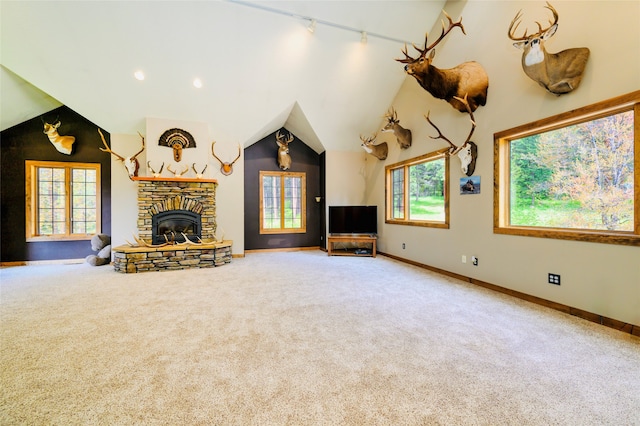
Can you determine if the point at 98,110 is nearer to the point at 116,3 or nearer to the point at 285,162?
the point at 116,3

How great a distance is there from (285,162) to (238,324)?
5.14m

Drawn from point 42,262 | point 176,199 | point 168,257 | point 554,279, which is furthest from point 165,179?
point 554,279

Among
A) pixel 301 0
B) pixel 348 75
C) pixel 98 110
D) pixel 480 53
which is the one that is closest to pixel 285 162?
pixel 348 75

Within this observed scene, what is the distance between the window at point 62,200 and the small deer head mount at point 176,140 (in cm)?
194

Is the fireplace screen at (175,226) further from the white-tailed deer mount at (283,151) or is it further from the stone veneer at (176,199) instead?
the white-tailed deer mount at (283,151)

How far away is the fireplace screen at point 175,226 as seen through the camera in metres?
5.66

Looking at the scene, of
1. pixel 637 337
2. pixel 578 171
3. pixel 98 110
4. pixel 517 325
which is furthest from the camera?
pixel 98 110

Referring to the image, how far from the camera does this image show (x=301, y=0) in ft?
14.4

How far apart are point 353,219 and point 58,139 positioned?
22.5 ft

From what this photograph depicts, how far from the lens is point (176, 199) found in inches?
226

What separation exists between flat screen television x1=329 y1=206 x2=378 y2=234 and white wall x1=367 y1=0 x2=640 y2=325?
1246 mm

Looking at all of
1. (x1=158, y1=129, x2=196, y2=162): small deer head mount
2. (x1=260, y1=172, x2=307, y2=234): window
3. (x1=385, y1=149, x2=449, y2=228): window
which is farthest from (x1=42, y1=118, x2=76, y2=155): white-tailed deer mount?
(x1=385, y1=149, x2=449, y2=228): window

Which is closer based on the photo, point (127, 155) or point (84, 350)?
point (84, 350)

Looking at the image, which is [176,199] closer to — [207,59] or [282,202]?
[282,202]
